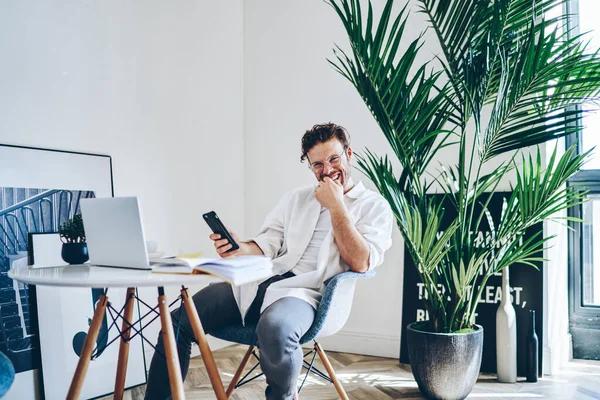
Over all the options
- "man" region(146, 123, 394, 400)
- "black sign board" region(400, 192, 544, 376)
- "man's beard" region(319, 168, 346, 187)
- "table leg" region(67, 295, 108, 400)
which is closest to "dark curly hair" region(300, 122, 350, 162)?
"man" region(146, 123, 394, 400)

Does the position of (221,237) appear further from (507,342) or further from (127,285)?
(507,342)

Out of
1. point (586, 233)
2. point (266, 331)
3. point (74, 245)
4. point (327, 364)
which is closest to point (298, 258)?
point (327, 364)

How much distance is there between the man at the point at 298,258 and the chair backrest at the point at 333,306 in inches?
1.4

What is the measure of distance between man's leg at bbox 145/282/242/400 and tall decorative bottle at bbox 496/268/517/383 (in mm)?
1396

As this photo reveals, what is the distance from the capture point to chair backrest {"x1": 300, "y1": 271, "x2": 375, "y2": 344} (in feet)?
5.91

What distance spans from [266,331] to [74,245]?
73 centimetres

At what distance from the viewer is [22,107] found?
2.27 meters

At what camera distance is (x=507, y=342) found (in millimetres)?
2645

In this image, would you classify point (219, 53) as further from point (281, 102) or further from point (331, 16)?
point (331, 16)

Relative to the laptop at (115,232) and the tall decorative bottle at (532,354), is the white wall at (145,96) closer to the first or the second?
the laptop at (115,232)

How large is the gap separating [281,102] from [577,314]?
7.12ft

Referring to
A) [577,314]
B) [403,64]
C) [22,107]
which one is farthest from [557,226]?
[22,107]

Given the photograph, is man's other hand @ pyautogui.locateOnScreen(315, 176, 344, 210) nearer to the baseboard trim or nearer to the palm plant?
the palm plant

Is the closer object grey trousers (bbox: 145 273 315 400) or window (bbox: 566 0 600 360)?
grey trousers (bbox: 145 273 315 400)
